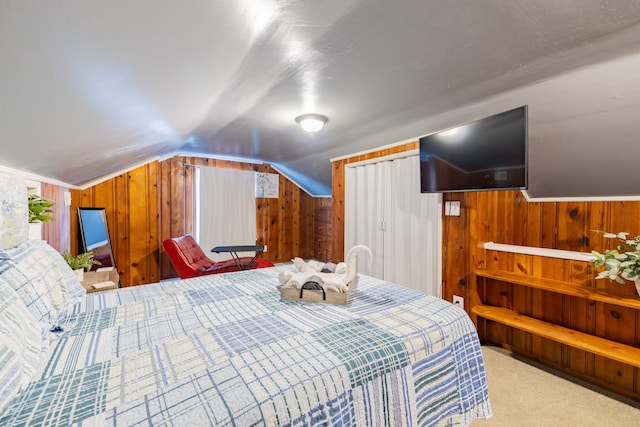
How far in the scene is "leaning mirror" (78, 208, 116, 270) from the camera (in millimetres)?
2904

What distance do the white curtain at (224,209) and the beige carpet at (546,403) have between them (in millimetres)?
4177

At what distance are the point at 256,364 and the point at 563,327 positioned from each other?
8.15 feet

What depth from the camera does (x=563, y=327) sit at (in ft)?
6.84

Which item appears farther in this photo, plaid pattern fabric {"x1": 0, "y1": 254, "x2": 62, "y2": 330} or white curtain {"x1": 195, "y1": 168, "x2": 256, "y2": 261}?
white curtain {"x1": 195, "y1": 168, "x2": 256, "y2": 261}

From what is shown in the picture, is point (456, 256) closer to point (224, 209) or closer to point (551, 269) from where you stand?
point (551, 269)

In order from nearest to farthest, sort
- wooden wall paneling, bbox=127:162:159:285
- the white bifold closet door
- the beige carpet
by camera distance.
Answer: the beige carpet → the white bifold closet door → wooden wall paneling, bbox=127:162:159:285

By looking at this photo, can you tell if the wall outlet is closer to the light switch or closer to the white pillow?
the light switch

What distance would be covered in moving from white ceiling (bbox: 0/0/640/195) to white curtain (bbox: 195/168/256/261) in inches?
88.6

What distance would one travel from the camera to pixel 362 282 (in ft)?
5.82

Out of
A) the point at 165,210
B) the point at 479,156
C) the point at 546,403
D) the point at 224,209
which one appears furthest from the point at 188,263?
the point at 546,403

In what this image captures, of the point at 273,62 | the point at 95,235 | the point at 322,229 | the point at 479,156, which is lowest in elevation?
the point at 322,229

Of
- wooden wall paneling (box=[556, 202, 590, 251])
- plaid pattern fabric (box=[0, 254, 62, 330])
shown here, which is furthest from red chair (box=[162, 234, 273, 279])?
wooden wall paneling (box=[556, 202, 590, 251])

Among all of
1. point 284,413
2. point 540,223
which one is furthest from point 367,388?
point 540,223

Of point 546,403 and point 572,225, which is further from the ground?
point 572,225
